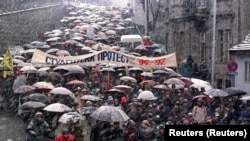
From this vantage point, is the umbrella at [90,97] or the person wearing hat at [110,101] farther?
the umbrella at [90,97]

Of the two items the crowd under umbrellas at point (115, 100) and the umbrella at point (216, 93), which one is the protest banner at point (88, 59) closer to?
the crowd under umbrellas at point (115, 100)

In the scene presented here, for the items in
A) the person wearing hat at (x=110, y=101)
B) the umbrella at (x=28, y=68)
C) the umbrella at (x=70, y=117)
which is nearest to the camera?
the umbrella at (x=70, y=117)

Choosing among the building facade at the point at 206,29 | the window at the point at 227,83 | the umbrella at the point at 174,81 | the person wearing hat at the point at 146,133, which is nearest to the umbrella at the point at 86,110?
the person wearing hat at the point at 146,133

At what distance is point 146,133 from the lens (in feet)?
51.0

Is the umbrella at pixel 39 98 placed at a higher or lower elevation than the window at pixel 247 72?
higher

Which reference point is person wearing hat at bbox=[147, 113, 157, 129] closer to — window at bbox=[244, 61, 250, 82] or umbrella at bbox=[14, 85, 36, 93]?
umbrella at bbox=[14, 85, 36, 93]

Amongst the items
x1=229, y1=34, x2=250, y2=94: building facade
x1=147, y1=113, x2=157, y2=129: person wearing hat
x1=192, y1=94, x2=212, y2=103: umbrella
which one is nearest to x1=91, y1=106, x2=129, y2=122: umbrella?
x1=147, y1=113, x2=157, y2=129: person wearing hat

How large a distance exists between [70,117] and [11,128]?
4.90 m

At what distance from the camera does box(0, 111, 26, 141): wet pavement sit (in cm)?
1798

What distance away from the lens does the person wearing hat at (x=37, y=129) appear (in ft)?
49.6

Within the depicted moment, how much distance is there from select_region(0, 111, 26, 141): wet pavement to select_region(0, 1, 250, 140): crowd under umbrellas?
357 millimetres

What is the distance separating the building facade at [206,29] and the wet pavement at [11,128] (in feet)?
42.1

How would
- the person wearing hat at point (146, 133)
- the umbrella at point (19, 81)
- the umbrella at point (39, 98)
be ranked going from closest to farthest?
the person wearing hat at point (146, 133) < the umbrella at point (39, 98) < the umbrella at point (19, 81)

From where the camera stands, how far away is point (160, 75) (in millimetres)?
Answer: 22281
